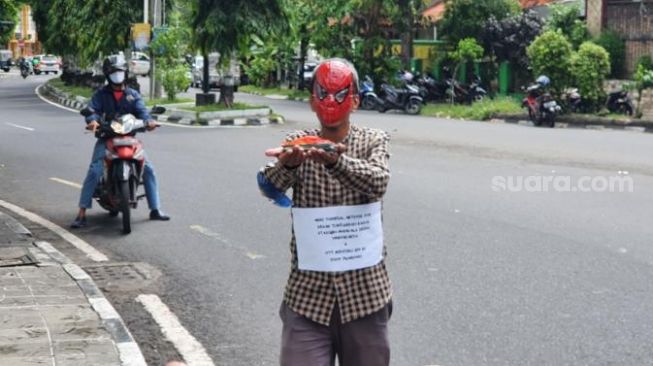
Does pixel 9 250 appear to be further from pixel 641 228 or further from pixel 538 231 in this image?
pixel 641 228

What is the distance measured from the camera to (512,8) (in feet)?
115

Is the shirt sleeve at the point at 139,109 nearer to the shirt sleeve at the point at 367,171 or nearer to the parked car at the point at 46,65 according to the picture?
the shirt sleeve at the point at 367,171

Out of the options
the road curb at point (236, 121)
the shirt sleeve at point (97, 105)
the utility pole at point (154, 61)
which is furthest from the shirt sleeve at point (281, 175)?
the utility pole at point (154, 61)

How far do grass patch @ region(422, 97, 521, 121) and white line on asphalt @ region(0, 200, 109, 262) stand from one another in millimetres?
16495

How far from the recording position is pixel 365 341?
146 inches

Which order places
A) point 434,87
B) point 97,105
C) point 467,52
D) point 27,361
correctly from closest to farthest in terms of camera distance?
point 27,361
point 97,105
point 467,52
point 434,87

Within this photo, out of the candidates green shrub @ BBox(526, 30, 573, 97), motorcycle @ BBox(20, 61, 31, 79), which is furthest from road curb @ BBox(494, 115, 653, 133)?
motorcycle @ BBox(20, 61, 31, 79)

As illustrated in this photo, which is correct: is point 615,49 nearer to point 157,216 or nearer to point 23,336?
point 157,216

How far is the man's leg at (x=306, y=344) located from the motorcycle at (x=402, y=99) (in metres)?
25.1

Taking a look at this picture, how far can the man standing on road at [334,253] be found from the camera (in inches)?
144

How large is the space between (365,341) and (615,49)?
25249 mm

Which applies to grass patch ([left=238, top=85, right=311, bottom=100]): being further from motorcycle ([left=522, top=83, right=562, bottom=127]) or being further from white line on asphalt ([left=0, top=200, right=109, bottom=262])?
white line on asphalt ([left=0, top=200, right=109, bottom=262])

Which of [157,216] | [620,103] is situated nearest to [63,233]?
[157,216]

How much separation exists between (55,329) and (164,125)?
17.8m
